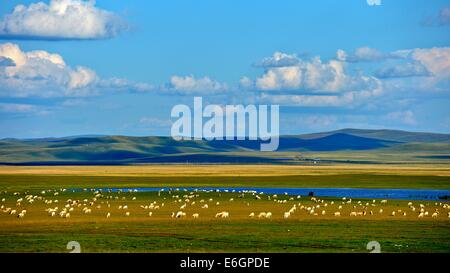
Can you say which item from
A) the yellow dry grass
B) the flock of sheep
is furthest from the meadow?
the yellow dry grass

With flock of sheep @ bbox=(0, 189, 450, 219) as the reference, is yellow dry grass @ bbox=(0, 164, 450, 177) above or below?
below

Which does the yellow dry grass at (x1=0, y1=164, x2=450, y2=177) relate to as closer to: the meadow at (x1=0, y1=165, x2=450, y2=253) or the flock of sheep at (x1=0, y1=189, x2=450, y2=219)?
the flock of sheep at (x1=0, y1=189, x2=450, y2=219)

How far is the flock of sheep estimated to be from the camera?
4631 cm

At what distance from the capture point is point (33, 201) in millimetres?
56281

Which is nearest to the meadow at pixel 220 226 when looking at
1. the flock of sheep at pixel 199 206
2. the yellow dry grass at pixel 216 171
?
the flock of sheep at pixel 199 206

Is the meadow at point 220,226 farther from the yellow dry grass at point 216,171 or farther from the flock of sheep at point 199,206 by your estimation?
the yellow dry grass at point 216,171

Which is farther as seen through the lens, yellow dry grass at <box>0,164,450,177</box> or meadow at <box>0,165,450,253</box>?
yellow dry grass at <box>0,164,450,177</box>

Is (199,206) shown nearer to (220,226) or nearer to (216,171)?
(220,226)

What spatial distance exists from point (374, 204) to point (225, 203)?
10020 millimetres

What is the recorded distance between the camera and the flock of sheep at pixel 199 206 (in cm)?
4631

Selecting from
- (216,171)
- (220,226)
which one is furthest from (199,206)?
(216,171)
